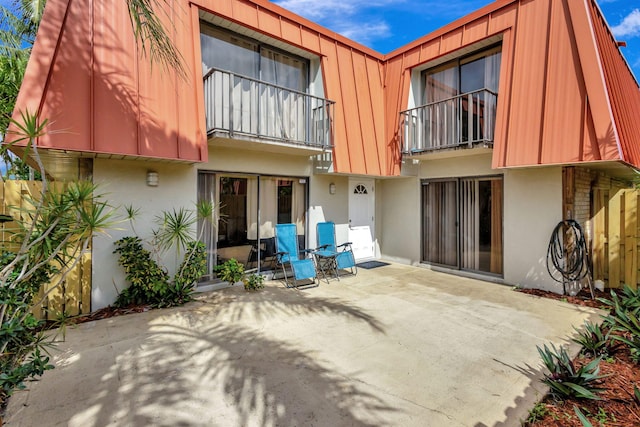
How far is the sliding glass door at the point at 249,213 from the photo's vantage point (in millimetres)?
6746

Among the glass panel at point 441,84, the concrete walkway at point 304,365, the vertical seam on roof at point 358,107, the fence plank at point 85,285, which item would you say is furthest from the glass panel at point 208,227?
the glass panel at point 441,84

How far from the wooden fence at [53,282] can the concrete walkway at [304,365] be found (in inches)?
24.9

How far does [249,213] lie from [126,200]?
8.22 ft

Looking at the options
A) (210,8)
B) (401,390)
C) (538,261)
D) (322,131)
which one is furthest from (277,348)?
(210,8)

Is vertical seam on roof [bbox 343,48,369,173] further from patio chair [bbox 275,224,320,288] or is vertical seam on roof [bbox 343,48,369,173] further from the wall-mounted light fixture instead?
the wall-mounted light fixture

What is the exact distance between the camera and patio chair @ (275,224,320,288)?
6.91 metres

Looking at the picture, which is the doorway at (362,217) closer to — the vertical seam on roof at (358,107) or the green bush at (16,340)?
the vertical seam on roof at (358,107)

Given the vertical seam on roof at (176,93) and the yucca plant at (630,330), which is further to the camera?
the vertical seam on roof at (176,93)

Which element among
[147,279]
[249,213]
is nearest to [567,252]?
[249,213]

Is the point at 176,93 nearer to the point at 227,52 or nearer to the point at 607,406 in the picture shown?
the point at 227,52

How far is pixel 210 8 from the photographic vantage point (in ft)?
20.6

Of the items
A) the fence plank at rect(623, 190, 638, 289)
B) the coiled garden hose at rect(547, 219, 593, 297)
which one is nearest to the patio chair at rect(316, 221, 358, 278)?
the coiled garden hose at rect(547, 219, 593, 297)

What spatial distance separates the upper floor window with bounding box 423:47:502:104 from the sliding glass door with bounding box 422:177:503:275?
7.53ft

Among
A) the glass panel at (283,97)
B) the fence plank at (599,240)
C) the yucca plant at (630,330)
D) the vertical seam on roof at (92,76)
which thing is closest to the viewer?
the yucca plant at (630,330)
